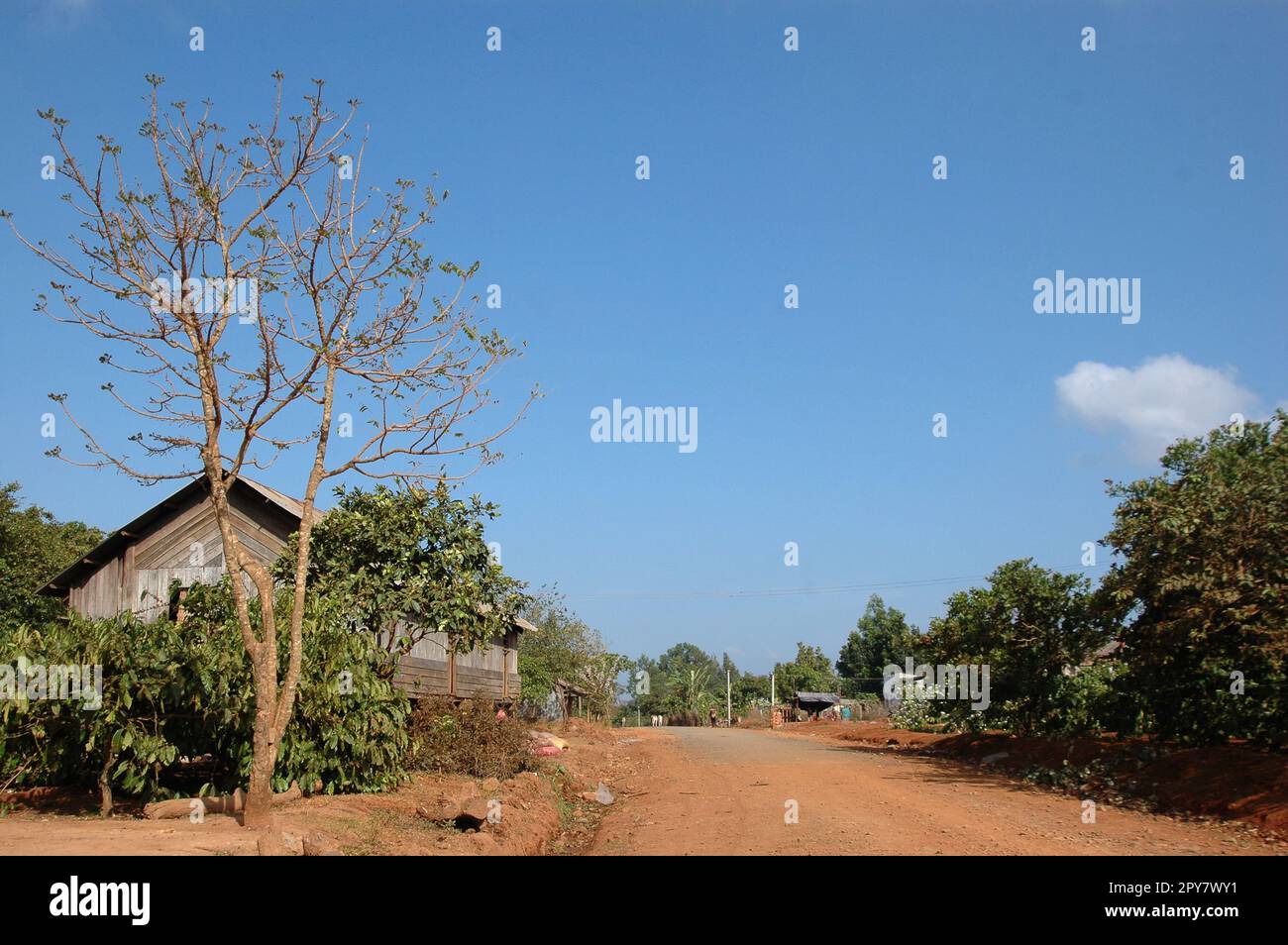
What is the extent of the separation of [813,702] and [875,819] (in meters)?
52.0

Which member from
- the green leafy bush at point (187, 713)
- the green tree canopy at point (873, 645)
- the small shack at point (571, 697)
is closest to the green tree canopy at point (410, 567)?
the green leafy bush at point (187, 713)

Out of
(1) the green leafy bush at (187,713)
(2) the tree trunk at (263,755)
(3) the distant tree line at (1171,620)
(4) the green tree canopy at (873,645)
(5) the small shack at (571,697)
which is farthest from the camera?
(4) the green tree canopy at (873,645)

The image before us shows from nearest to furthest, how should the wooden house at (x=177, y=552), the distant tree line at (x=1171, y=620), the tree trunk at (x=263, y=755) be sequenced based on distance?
1. the tree trunk at (x=263, y=755)
2. the distant tree line at (x=1171, y=620)
3. the wooden house at (x=177, y=552)

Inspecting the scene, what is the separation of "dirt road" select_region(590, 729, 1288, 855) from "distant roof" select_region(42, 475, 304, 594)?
9063 millimetres

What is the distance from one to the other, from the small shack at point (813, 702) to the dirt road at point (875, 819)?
140ft

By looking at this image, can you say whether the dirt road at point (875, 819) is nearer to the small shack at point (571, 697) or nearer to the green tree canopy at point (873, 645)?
the small shack at point (571, 697)

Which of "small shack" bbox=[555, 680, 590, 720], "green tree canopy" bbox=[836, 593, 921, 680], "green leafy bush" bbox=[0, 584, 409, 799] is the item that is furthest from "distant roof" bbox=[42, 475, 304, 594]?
"green tree canopy" bbox=[836, 593, 921, 680]

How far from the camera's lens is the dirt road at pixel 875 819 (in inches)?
422

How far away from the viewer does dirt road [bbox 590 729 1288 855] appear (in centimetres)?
1073

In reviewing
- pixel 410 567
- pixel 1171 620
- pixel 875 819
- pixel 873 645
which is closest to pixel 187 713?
pixel 410 567

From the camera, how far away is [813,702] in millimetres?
62938

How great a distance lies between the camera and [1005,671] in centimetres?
2319
